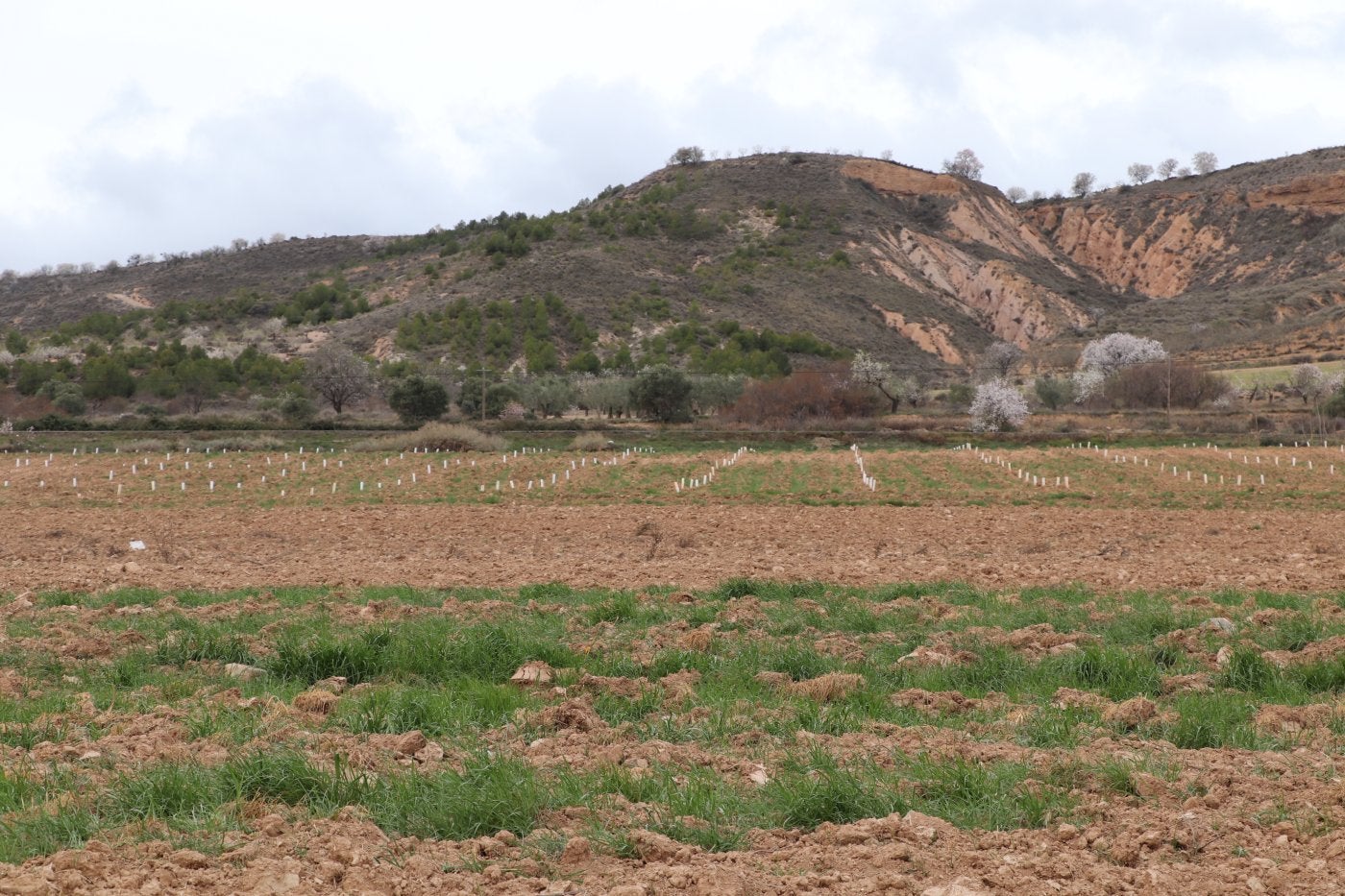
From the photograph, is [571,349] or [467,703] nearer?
[467,703]

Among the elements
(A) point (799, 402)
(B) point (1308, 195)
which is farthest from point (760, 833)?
(B) point (1308, 195)

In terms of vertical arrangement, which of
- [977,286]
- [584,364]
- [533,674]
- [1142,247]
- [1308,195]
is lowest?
[533,674]

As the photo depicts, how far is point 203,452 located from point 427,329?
51.4m

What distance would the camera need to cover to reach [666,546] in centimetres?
1803

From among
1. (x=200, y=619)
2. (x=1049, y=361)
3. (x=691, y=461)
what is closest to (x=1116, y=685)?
(x=200, y=619)

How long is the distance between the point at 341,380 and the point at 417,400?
1503 cm

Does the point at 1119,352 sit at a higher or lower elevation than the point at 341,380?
higher

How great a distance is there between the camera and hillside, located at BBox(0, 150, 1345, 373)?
103 meters

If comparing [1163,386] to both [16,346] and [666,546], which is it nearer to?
[666,546]

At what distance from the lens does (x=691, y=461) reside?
140 ft

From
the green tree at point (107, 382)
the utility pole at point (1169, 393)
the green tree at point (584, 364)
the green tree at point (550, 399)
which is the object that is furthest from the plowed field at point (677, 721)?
the green tree at point (584, 364)

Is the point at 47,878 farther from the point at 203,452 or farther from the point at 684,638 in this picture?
the point at 203,452

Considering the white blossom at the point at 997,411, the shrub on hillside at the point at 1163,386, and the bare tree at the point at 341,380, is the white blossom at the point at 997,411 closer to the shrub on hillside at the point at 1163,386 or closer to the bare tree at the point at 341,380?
the shrub on hillside at the point at 1163,386

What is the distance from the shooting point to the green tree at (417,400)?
6781 centimetres
